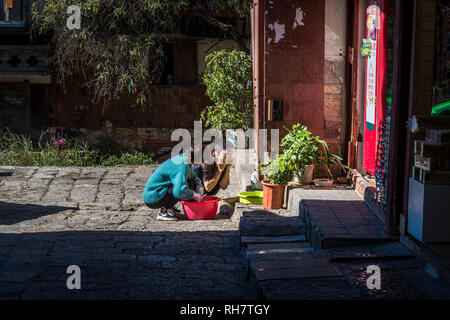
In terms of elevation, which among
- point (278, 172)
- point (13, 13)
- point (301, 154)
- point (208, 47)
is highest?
point (13, 13)

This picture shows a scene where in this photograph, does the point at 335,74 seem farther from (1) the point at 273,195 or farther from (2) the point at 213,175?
(2) the point at 213,175

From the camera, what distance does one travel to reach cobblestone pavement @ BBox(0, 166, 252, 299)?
471 cm

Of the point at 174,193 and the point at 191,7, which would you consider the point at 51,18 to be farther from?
the point at 174,193

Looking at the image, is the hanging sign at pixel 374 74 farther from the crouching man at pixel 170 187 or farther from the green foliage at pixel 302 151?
the crouching man at pixel 170 187

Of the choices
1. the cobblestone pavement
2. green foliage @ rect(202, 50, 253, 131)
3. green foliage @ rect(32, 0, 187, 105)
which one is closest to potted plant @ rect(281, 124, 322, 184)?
the cobblestone pavement

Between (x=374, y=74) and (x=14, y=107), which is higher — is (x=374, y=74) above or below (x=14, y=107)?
above

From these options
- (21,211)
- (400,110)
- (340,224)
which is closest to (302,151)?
(340,224)

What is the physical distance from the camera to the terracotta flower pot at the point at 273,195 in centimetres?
766

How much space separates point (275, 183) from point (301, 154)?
546 mm

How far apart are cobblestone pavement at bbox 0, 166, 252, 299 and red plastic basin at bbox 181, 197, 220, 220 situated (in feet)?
0.48

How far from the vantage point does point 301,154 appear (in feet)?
25.6

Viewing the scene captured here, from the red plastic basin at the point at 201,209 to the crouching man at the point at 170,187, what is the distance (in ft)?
0.37

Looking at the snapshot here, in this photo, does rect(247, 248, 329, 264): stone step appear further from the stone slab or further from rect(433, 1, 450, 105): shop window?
rect(433, 1, 450, 105): shop window

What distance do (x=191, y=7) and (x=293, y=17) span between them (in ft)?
21.2
